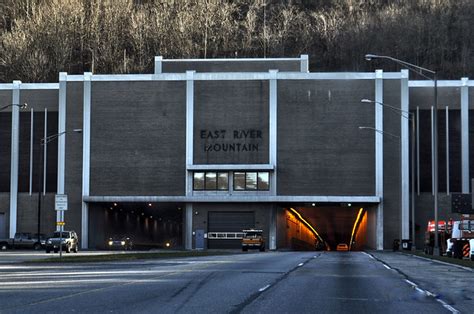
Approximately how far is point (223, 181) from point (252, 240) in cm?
1070

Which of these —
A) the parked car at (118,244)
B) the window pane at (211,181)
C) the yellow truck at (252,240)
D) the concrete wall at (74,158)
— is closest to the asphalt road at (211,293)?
the yellow truck at (252,240)

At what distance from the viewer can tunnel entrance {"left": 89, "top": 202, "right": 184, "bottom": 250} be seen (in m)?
84.0

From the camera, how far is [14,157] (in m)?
84.1

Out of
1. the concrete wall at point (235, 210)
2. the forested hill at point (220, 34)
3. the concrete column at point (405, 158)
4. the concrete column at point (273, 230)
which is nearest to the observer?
the concrete column at point (405, 158)

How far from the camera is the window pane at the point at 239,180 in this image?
82125 mm

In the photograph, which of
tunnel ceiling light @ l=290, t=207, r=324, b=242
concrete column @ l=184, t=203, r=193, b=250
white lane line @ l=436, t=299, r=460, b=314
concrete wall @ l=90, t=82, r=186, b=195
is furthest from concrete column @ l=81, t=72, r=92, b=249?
white lane line @ l=436, t=299, r=460, b=314

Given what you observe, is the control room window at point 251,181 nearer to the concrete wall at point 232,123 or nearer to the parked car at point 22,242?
the concrete wall at point 232,123

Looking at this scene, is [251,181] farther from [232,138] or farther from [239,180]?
[232,138]

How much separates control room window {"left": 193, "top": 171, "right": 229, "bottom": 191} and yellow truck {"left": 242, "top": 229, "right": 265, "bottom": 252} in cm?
945

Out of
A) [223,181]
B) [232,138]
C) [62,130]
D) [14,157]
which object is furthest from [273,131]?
[14,157]

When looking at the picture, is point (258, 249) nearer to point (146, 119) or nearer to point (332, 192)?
point (332, 192)

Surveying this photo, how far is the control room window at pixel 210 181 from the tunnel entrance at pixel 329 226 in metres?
8.38

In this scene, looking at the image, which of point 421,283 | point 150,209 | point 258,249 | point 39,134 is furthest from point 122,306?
point 150,209

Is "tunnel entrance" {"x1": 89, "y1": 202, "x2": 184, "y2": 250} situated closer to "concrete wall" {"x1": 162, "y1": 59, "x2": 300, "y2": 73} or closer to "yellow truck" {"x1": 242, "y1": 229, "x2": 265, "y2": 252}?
"yellow truck" {"x1": 242, "y1": 229, "x2": 265, "y2": 252}
